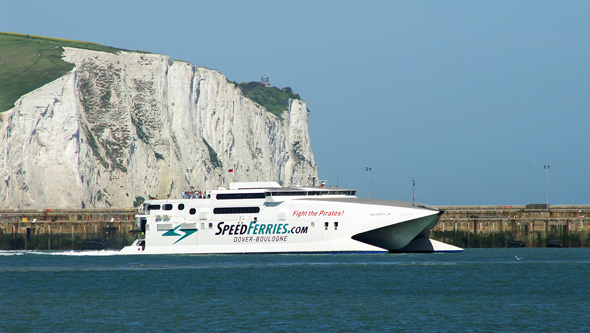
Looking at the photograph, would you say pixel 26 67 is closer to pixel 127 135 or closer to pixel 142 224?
pixel 127 135

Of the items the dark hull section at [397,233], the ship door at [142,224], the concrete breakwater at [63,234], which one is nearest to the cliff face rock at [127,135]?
the concrete breakwater at [63,234]

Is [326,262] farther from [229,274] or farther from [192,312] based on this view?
[192,312]

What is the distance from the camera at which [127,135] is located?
112 m

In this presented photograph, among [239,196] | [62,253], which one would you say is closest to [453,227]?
[239,196]

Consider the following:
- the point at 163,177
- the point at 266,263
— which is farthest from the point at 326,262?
the point at 163,177

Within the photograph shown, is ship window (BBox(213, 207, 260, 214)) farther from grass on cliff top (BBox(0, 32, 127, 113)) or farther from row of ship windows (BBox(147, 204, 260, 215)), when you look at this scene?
grass on cliff top (BBox(0, 32, 127, 113))

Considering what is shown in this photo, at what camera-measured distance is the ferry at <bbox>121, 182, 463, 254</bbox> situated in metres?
63.3

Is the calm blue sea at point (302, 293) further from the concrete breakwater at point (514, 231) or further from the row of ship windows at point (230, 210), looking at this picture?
the concrete breakwater at point (514, 231)

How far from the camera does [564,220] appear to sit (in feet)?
257

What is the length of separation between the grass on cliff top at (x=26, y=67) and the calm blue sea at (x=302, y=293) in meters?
44.3

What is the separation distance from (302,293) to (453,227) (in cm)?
3825

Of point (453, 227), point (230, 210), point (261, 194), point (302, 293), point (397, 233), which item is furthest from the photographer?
point (453, 227)

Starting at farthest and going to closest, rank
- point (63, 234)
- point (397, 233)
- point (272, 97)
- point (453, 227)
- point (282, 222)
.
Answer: point (272, 97) → point (63, 234) → point (453, 227) → point (282, 222) → point (397, 233)

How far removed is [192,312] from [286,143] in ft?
381
